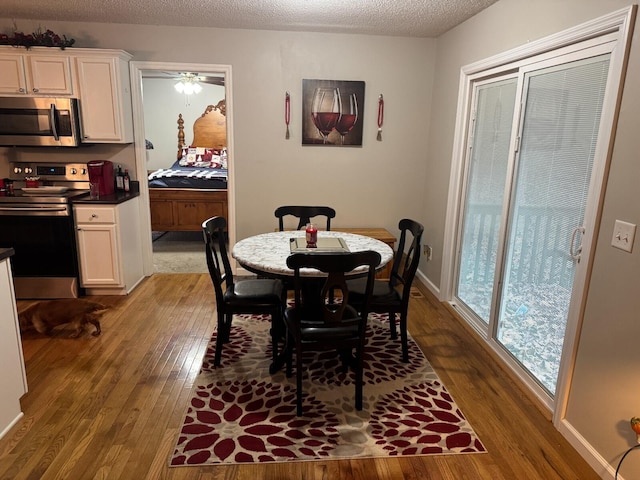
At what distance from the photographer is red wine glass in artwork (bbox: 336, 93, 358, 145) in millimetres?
4293

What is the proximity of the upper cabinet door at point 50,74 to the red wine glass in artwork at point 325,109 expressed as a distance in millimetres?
2197

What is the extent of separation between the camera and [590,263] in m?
2.03

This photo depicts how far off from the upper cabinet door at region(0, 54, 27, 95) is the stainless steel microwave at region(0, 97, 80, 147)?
0.24 feet

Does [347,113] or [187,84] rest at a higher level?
[187,84]

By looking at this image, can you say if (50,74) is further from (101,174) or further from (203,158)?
(203,158)

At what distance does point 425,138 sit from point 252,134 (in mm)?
1774

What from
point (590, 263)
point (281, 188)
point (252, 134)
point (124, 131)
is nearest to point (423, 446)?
point (590, 263)

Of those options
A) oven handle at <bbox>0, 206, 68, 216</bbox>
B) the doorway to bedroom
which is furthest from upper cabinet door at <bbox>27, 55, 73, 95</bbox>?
oven handle at <bbox>0, 206, 68, 216</bbox>

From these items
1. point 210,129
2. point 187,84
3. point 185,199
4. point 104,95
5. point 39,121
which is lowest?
point 185,199

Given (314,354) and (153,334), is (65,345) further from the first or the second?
(314,354)

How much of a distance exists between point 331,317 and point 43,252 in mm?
2933

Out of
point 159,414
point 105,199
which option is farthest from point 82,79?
point 159,414

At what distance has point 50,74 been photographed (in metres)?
3.77

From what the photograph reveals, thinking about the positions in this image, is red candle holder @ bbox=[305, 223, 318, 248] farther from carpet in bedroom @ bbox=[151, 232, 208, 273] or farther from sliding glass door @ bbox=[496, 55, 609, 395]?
carpet in bedroom @ bbox=[151, 232, 208, 273]
